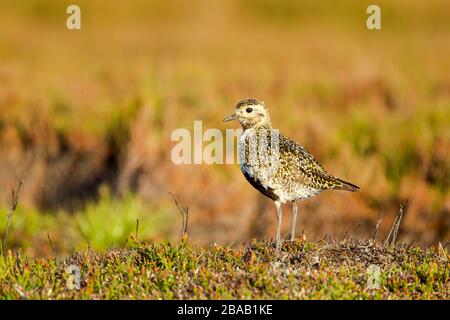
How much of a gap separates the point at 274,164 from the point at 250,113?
0.72m

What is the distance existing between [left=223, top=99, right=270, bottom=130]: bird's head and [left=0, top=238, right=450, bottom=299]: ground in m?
1.48

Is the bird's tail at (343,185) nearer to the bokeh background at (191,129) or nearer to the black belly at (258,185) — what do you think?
the black belly at (258,185)

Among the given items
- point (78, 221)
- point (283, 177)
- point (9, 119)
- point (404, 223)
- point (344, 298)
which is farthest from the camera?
point (9, 119)

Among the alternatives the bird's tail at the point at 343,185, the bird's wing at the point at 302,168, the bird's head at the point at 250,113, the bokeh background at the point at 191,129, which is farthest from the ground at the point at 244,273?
the bokeh background at the point at 191,129

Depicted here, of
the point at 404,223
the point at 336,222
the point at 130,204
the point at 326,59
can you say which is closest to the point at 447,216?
the point at 404,223

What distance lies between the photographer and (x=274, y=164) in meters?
7.73

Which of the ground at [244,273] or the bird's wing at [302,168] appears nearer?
the ground at [244,273]

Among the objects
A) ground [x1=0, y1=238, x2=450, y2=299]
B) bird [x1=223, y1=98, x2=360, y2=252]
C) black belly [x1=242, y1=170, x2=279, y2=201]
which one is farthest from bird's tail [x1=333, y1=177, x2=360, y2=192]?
ground [x1=0, y1=238, x2=450, y2=299]

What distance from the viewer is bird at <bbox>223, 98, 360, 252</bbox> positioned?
7.68 m

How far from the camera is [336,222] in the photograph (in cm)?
1313

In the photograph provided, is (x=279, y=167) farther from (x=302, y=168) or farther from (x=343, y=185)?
(x=343, y=185)

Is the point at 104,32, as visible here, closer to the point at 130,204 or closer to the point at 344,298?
the point at 130,204

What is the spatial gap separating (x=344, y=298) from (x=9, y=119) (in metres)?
10.5

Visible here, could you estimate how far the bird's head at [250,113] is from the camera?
811 cm
